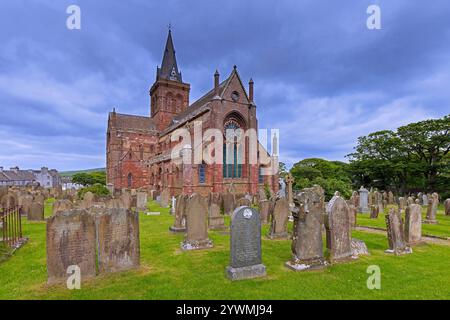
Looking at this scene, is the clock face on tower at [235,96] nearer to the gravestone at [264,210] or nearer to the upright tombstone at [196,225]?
the gravestone at [264,210]

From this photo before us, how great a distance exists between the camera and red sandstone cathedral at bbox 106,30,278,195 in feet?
82.1

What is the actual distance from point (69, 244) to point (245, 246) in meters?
3.85

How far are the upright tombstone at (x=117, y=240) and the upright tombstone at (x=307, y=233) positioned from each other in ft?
12.7

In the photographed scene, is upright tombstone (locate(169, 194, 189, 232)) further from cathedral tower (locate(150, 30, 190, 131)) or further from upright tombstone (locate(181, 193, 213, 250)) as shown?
cathedral tower (locate(150, 30, 190, 131))

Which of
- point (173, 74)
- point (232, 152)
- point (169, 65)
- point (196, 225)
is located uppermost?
point (169, 65)

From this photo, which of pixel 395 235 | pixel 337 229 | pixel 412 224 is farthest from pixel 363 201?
pixel 337 229

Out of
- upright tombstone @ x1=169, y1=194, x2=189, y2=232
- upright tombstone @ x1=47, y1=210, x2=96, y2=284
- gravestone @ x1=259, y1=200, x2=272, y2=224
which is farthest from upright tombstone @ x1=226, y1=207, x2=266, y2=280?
gravestone @ x1=259, y1=200, x2=272, y2=224

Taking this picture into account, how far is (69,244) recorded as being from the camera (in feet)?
16.8

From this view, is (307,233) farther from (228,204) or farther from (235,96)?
(235,96)

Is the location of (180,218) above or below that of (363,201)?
above

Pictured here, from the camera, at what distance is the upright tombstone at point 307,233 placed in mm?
5719

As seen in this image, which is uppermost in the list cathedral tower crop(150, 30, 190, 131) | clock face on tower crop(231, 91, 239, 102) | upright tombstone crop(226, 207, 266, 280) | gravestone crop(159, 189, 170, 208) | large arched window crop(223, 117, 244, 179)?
cathedral tower crop(150, 30, 190, 131)

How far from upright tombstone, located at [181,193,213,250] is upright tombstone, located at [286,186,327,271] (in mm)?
2951
